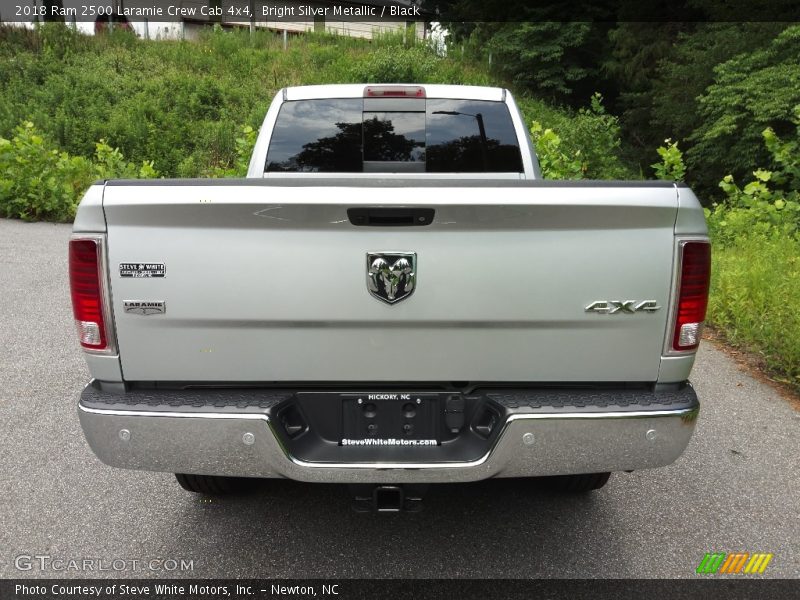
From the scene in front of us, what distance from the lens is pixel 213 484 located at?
323cm

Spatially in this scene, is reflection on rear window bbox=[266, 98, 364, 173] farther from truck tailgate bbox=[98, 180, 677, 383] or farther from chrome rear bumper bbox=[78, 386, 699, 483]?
chrome rear bumper bbox=[78, 386, 699, 483]

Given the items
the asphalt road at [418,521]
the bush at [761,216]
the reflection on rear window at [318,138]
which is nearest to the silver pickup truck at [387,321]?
the asphalt road at [418,521]

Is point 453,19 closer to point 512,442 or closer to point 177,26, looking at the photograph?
point 177,26

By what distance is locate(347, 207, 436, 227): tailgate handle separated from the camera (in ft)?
7.51

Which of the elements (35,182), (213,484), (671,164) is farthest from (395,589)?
(35,182)

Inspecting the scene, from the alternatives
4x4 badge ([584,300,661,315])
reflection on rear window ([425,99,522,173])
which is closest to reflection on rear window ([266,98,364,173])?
reflection on rear window ([425,99,522,173])

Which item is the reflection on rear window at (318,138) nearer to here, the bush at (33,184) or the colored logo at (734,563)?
the colored logo at (734,563)

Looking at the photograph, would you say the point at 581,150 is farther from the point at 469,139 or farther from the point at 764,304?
the point at 469,139

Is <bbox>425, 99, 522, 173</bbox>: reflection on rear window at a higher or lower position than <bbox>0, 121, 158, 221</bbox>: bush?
higher

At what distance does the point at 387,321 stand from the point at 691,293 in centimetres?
110

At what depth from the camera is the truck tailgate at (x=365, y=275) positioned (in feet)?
7.45

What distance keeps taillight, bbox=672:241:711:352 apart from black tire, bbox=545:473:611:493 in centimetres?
108

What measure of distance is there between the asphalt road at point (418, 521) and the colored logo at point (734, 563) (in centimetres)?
4

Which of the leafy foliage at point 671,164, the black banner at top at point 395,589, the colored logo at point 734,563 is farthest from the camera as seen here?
the leafy foliage at point 671,164
